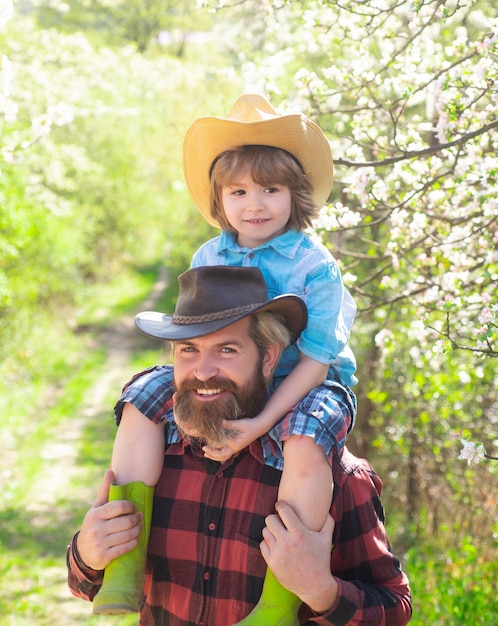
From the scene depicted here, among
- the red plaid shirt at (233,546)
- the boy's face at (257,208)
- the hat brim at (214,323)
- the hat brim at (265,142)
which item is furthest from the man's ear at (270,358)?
the hat brim at (265,142)

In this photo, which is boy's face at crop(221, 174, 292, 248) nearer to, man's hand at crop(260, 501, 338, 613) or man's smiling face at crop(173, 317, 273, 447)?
man's smiling face at crop(173, 317, 273, 447)

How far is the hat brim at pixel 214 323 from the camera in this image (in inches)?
97.1

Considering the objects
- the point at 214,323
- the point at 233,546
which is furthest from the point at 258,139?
the point at 233,546

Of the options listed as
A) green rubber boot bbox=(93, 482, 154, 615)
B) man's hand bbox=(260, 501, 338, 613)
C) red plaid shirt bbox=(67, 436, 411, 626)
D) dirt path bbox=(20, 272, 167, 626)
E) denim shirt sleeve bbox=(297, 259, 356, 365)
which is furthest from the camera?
dirt path bbox=(20, 272, 167, 626)

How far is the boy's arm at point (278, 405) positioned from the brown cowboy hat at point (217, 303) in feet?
0.53

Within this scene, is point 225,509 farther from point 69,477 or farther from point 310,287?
point 69,477

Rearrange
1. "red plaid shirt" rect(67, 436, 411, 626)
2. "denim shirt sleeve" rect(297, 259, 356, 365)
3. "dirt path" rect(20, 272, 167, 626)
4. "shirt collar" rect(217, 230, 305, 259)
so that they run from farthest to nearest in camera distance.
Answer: "dirt path" rect(20, 272, 167, 626), "shirt collar" rect(217, 230, 305, 259), "denim shirt sleeve" rect(297, 259, 356, 365), "red plaid shirt" rect(67, 436, 411, 626)

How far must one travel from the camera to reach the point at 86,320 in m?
18.1

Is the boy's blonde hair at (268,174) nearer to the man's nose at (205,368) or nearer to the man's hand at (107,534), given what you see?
the man's nose at (205,368)

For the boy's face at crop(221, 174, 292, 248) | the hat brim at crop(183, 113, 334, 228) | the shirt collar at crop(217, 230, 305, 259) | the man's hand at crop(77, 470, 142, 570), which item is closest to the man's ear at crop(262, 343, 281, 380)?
the shirt collar at crop(217, 230, 305, 259)

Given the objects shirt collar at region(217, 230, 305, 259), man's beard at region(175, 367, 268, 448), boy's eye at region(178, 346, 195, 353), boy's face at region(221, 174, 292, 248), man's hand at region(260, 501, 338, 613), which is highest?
boy's face at region(221, 174, 292, 248)

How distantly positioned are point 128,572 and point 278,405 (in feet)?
2.30

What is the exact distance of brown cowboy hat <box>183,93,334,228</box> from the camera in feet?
9.57

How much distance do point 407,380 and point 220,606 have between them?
4.48m
